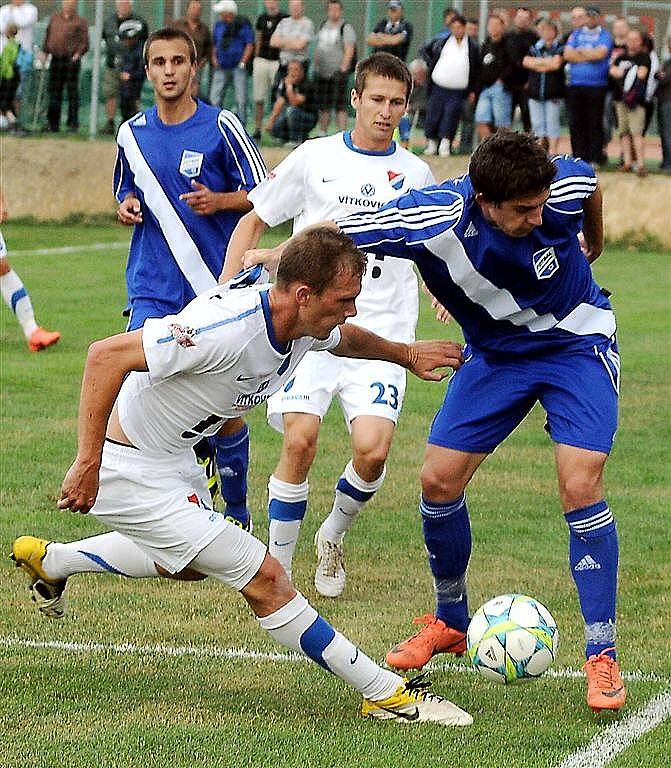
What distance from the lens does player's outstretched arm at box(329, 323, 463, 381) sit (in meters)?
5.39

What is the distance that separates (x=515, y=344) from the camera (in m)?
5.70

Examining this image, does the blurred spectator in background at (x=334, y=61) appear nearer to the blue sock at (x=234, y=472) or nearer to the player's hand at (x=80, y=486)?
the blue sock at (x=234, y=472)

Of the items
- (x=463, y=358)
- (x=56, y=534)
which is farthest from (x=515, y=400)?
(x=56, y=534)

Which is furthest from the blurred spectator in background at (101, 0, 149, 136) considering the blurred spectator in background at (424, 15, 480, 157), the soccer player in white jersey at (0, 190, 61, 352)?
the soccer player in white jersey at (0, 190, 61, 352)

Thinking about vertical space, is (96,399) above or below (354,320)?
above

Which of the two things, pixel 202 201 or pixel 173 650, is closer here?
pixel 173 650

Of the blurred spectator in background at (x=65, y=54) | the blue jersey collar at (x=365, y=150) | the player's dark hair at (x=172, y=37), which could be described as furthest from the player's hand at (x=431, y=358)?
the blurred spectator in background at (x=65, y=54)

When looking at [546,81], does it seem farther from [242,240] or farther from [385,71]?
[242,240]

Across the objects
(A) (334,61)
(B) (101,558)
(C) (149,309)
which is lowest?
(A) (334,61)

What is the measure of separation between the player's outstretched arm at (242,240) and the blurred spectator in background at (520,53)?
49.8 feet

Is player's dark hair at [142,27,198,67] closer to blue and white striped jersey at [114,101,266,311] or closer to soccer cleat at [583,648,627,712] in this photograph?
blue and white striped jersey at [114,101,266,311]

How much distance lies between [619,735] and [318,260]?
1968 mm

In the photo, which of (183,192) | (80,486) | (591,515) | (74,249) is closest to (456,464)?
(591,515)

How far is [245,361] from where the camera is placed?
491 centimetres
